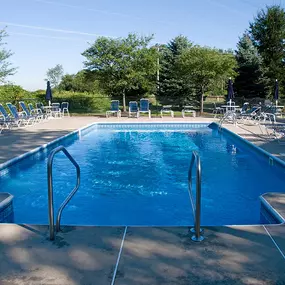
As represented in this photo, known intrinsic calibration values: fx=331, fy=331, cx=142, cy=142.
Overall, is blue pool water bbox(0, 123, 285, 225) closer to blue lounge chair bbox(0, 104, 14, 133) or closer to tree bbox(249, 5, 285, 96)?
blue lounge chair bbox(0, 104, 14, 133)

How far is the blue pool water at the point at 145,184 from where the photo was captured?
192 inches

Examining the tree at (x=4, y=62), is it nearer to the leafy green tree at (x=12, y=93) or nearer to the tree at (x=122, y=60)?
the leafy green tree at (x=12, y=93)

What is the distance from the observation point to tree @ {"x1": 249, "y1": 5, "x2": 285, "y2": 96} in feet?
67.2

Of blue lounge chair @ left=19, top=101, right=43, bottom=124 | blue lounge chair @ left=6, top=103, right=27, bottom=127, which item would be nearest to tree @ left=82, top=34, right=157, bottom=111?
blue lounge chair @ left=19, top=101, right=43, bottom=124

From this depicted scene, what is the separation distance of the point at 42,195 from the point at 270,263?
423 centimetres

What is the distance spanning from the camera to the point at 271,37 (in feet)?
67.9

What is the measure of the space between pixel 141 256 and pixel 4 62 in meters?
19.1

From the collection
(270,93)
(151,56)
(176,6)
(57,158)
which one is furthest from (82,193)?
(270,93)

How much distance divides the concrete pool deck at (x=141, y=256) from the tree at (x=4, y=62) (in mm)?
17729

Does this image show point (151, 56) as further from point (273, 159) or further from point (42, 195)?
point (42, 195)

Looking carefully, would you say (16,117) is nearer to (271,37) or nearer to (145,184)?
(145,184)

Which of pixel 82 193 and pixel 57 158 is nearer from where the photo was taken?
pixel 82 193

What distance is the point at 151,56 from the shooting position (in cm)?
1758

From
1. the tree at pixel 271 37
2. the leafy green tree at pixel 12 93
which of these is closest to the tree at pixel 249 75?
the tree at pixel 271 37
